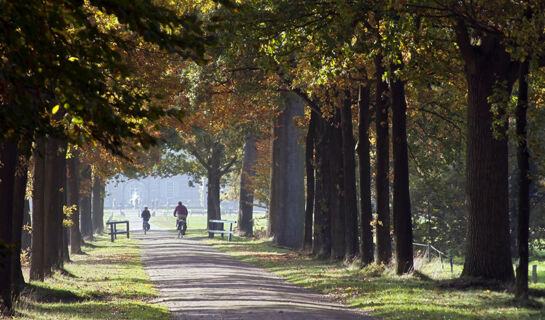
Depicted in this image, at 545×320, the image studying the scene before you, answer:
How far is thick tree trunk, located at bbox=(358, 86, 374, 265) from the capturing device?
23.3m

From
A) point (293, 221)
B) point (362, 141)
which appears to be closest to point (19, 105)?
point (362, 141)

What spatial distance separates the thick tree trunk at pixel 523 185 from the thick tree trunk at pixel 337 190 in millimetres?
12920

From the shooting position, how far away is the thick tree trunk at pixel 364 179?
2327 cm

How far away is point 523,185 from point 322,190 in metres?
15.4

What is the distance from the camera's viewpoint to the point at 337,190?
27375 millimetres

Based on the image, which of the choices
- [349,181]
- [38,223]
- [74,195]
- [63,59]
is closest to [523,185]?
[63,59]

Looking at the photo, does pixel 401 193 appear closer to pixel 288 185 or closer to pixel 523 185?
pixel 523 185

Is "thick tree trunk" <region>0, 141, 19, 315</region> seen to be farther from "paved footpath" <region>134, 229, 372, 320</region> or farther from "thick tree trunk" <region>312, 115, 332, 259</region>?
"thick tree trunk" <region>312, 115, 332, 259</region>

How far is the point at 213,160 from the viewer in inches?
2148

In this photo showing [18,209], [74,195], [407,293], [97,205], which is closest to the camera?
[18,209]

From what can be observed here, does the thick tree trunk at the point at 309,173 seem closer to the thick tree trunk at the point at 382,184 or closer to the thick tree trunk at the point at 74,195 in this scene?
the thick tree trunk at the point at 382,184

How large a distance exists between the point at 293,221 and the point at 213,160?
54.6 feet

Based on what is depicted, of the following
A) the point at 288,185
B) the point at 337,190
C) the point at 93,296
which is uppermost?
the point at 288,185

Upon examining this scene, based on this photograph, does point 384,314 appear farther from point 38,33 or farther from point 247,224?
point 247,224
